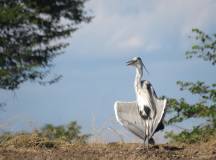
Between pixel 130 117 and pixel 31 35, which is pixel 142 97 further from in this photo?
pixel 31 35

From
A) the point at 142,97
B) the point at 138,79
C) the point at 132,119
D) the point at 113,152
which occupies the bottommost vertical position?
the point at 113,152

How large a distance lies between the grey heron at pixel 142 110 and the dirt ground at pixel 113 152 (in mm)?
229

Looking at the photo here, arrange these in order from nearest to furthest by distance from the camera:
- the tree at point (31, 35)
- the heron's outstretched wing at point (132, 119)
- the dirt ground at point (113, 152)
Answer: the dirt ground at point (113, 152) < the heron's outstretched wing at point (132, 119) < the tree at point (31, 35)

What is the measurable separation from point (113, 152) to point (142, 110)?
27.2 inches

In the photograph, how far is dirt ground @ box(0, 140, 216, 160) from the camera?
7891 mm

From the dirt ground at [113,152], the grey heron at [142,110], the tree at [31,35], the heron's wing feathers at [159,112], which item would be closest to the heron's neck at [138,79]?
the grey heron at [142,110]

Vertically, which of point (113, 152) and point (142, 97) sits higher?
point (142, 97)

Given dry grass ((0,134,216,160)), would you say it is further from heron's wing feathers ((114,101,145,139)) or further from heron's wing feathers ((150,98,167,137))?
heron's wing feathers ((150,98,167,137))

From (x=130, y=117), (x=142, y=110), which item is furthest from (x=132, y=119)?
(x=142, y=110)

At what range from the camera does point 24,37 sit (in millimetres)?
19578

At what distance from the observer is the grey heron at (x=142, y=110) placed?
8.50 m

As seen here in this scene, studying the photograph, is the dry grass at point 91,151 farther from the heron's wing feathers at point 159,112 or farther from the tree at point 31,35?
the tree at point 31,35

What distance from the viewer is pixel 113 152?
8258mm

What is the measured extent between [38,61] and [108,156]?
1211 centimetres
